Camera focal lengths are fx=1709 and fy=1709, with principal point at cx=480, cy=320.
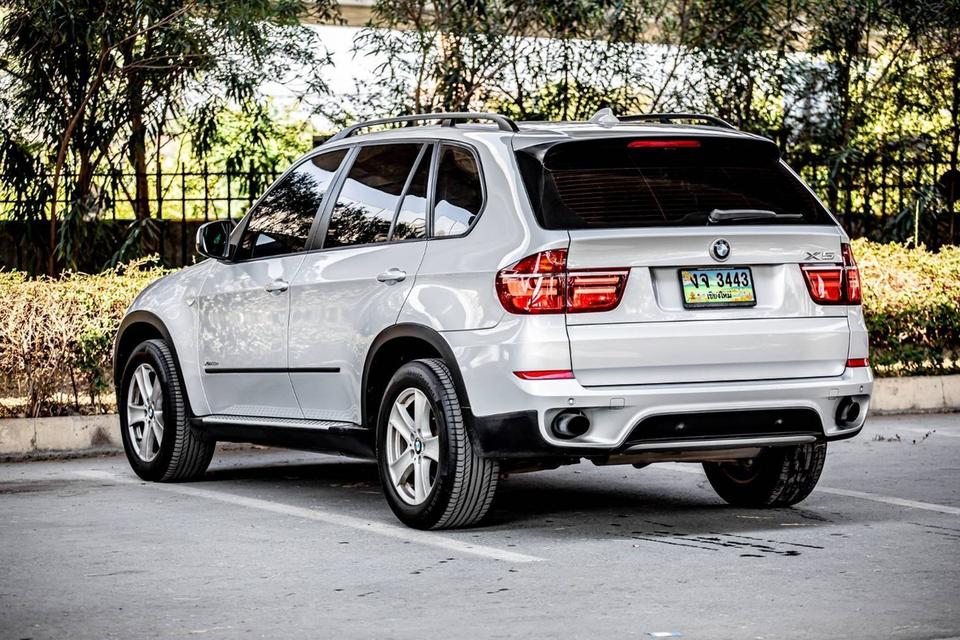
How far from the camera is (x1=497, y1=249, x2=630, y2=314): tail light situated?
7.14 m

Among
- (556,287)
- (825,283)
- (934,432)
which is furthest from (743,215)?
(934,432)

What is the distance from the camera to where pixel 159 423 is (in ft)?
32.0

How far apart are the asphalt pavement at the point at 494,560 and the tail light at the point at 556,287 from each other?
41.0 inches

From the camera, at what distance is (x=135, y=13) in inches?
519

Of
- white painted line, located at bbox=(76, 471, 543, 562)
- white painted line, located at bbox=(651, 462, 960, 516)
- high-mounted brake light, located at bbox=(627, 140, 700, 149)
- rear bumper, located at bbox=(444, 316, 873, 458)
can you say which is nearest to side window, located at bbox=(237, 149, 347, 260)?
white painted line, located at bbox=(76, 471, 543, 562)

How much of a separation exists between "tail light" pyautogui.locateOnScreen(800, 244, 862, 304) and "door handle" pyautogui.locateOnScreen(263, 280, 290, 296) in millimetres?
2676

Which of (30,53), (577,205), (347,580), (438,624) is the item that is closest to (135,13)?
(30,53)

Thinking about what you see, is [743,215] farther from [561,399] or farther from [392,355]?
[392,355]

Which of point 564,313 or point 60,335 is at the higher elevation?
point 564,313

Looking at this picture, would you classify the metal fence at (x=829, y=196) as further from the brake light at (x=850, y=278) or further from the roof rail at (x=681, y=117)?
the brake light at (x=850, y=278)

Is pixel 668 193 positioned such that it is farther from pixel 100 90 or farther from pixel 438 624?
pixel 100 90

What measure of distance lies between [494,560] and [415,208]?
185 cm

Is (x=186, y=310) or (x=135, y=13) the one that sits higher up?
(x=135, y=13)

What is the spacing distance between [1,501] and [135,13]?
5.34m
